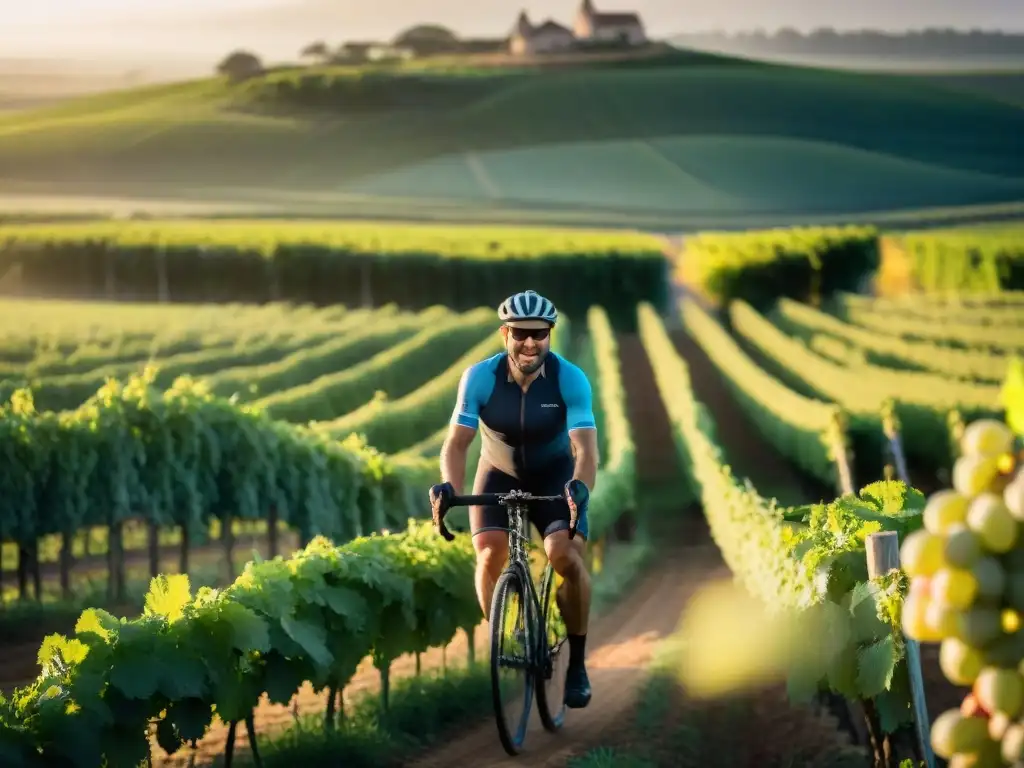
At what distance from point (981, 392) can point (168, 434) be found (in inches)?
442

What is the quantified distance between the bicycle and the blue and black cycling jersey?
22cm

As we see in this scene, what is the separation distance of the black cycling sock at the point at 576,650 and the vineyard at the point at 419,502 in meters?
0.50

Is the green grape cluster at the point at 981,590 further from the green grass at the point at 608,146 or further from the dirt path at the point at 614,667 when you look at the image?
the green grass at the point at 608,146

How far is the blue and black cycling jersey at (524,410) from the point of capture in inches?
273

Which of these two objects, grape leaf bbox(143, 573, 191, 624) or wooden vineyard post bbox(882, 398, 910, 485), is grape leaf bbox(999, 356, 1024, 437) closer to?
grape leaf bbox(143, 573, 191, 624)

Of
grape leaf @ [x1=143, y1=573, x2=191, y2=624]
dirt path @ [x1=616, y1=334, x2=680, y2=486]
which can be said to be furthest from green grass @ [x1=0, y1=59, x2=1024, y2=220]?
grape leaf @ [x1=143, y1=573, x2=191, y2=624]

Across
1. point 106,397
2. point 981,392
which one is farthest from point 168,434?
point 981,392

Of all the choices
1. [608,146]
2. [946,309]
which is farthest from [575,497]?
[608,146]

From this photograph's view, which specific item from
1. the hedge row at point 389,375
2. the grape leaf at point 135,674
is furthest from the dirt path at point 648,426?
the grape leaf at point 135,674

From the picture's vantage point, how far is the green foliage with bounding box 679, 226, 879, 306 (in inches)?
1816

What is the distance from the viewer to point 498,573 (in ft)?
23.8

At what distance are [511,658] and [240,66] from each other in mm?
52029

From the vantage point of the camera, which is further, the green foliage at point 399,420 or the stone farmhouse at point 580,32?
the stone farmhouse at point 580,32

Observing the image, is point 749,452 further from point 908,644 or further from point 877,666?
point 908,644
